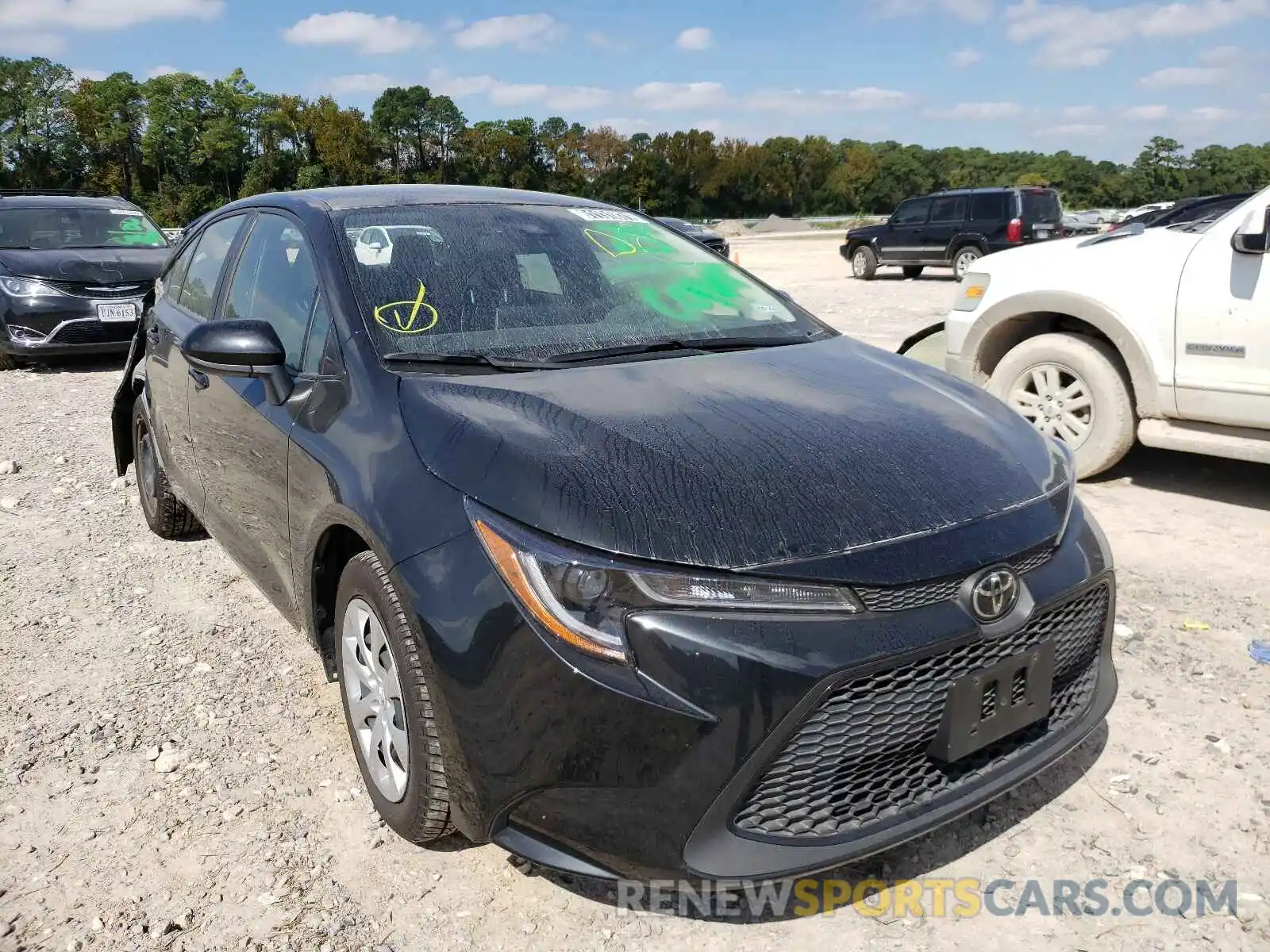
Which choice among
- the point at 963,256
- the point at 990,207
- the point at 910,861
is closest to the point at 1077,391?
the point at 910,861

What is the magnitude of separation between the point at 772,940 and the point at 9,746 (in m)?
2.34

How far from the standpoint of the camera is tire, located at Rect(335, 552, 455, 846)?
2.12 m

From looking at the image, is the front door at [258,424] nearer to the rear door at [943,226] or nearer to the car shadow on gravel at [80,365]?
the car shadow on gravel at [80,365]

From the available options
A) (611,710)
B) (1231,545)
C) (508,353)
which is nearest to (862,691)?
(611,710)

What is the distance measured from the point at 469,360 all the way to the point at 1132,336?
370cm

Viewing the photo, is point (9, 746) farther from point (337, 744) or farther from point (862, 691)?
point (862, 691)

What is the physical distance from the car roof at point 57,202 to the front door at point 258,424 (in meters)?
7.96

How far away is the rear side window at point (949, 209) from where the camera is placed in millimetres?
19297

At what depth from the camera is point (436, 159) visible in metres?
82.3

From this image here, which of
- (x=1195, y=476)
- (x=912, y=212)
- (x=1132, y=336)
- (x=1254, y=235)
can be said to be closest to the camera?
(x=1254, y=235)

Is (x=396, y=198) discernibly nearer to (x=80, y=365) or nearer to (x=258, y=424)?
(x=258, y=424)

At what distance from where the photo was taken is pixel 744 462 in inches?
84.9

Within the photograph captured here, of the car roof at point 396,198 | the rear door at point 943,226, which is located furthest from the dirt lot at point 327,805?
the rear door at point 943,226

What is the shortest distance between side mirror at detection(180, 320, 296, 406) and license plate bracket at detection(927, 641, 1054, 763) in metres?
1.95
